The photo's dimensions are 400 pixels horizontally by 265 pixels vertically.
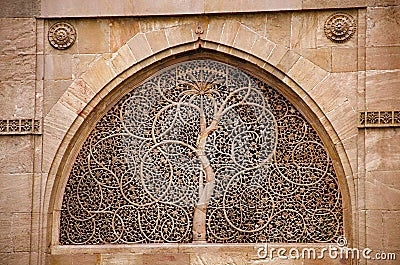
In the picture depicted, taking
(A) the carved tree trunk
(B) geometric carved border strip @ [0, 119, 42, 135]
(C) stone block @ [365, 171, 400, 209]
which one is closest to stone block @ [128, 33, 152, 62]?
(A) the carved tree trunk

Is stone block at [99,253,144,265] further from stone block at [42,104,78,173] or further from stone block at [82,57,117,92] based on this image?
stone block at [82,57,117,92]

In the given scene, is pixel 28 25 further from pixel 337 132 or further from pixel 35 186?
pixel 337 132

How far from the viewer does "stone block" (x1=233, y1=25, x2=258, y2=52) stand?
28.9 feet

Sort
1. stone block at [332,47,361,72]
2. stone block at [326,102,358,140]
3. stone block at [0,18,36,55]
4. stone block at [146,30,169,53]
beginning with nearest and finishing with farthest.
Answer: stone block at [326,102,358,140] → stone block at [332,47,361,72] → stone block at [146,30,169,53] → stone block at [0,18,36,55]

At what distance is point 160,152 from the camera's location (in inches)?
351

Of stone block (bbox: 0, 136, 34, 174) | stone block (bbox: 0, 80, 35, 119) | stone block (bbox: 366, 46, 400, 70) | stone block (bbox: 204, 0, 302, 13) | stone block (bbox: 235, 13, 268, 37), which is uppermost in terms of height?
stone block (bbox: 204, 0, 302, 13)

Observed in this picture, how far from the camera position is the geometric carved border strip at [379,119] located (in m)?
8.44

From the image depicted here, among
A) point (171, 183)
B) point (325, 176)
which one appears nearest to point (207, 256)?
point (171, 183)

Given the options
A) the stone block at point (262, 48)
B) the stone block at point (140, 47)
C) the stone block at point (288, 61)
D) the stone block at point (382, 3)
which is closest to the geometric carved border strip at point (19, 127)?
the stone block at point (140, 47)

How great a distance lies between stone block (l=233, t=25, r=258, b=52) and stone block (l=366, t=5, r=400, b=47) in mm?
1060

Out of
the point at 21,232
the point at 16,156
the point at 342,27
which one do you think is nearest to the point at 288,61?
the point at 342,27

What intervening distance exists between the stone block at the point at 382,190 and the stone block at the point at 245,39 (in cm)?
163

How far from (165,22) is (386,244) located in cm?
290

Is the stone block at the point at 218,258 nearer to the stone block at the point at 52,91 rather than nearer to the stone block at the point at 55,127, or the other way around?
the stone block at the point at 55,127
